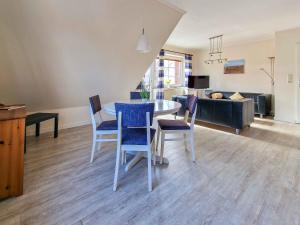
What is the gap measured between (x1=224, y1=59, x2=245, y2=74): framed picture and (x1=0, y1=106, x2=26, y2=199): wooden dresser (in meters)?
6.56

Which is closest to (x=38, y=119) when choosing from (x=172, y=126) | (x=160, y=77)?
(x=172, y=126)

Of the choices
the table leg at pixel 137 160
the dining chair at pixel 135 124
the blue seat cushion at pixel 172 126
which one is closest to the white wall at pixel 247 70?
the blue seat cushion at pixel 172 126

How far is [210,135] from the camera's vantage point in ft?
12.2

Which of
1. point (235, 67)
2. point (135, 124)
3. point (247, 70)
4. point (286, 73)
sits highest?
point (235, 67)

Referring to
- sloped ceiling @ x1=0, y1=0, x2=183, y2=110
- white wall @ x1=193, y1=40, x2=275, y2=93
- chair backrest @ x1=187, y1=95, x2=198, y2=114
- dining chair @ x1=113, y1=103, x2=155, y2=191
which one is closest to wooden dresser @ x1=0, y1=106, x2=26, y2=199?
dining chair @ x1=113, y1=103, x2=155, y2=191

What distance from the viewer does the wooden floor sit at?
1.47m

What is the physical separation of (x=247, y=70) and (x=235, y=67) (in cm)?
42

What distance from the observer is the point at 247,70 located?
6332 mm

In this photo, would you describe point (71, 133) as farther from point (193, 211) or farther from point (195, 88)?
point (195, 88)

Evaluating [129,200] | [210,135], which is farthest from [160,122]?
[210,135]

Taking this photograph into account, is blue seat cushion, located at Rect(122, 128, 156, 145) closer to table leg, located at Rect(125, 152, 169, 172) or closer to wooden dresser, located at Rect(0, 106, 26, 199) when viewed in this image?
table leg, located at Rect(125, 152, 169, 172)

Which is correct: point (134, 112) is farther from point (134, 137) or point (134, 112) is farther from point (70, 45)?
point (70, 45)

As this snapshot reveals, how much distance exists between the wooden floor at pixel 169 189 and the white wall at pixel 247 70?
365 cm

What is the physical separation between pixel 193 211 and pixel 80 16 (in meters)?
2.86
